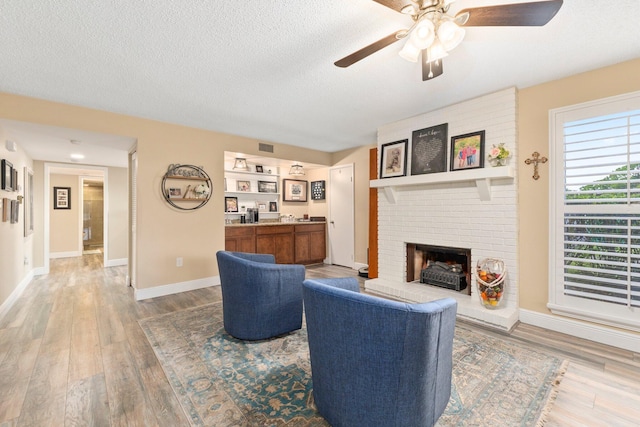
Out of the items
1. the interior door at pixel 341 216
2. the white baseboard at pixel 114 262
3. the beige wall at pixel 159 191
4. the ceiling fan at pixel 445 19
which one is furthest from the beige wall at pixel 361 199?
the white baseboard at pixel 114 262

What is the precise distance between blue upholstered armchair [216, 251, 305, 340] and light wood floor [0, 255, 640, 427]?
2.23 ft

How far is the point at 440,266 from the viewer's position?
3.65 m

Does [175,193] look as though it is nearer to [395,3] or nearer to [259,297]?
[259,297]

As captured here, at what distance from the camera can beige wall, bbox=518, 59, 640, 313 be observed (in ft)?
8.63

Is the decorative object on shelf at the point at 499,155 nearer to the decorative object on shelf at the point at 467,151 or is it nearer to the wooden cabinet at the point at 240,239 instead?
the decorative object on shelf at the point at 467,151

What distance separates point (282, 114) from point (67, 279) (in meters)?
4.69

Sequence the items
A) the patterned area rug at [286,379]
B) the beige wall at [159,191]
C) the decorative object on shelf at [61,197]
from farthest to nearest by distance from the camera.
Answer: the decorative object on shelf at [61,197] < the beige wall at [159,191] < the patterned area rug at [286,379]

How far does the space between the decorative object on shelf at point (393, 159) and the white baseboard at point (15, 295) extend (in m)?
4.84

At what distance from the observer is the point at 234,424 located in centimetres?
153

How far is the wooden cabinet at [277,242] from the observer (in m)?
5.04

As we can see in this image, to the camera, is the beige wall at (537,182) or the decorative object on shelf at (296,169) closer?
the beige wall at (537,182)

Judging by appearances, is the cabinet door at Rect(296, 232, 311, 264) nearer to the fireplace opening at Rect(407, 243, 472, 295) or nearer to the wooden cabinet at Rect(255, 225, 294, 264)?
the wooden cabinet at Rect(255, 225, 294, 264)

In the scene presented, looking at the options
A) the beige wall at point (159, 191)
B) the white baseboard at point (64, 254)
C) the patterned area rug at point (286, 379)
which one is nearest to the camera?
the patterned area rug at point (286, 379)

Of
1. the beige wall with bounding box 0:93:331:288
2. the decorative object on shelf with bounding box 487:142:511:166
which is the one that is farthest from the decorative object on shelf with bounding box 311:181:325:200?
the decorative object on shelf with bounding box 487:142:511:166
